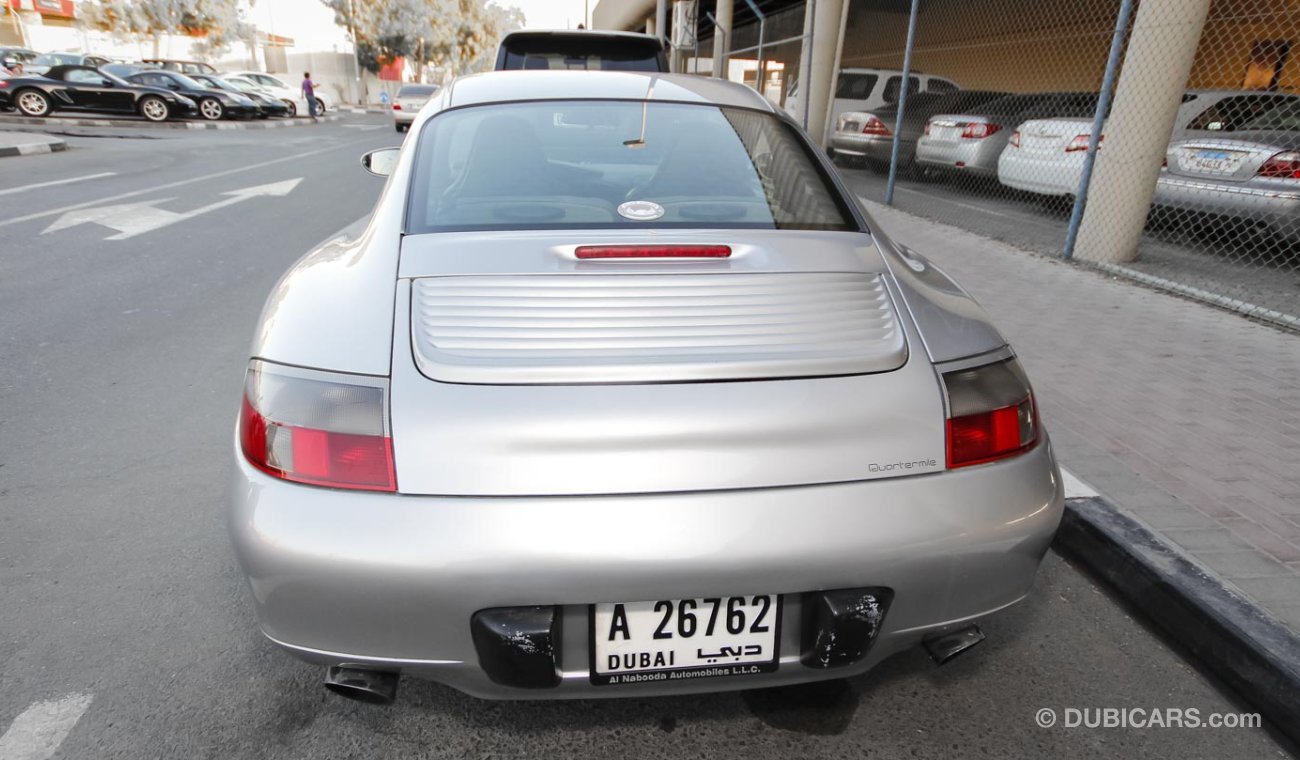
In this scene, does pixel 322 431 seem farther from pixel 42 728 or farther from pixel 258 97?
pixel 258 97

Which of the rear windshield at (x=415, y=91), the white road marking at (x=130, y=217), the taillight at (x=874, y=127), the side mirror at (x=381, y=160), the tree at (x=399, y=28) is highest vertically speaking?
the tree at (x=399, y=28)

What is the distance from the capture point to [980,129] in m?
10.1

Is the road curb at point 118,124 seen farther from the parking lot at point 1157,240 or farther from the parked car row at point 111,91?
the parking lot at point 1157,240

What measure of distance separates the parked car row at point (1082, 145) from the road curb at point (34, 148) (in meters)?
13.1

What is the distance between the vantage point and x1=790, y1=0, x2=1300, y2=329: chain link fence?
6.10 meters

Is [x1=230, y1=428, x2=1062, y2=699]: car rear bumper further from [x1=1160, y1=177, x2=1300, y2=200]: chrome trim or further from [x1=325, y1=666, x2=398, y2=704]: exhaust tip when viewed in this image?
[x1=1160, y1=177, x2=1300, y2=200]: chrome trim

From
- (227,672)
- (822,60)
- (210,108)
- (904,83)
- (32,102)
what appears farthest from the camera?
(210,108)

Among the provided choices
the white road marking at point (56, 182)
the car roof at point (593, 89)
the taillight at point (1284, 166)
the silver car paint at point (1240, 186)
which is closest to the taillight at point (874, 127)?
the silver car paint at point (1240, 186)

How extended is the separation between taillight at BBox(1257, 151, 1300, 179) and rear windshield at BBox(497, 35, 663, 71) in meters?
5.35

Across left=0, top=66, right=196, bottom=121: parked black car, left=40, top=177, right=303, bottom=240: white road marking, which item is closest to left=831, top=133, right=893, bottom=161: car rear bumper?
left=40, top=177, right=303, bottom=240: white road marking

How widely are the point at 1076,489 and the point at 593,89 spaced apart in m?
2.20

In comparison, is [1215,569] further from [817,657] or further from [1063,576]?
[817,657]

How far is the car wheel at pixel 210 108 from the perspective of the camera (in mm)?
23578

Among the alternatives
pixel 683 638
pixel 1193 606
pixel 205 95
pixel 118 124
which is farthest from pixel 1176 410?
pixel 205 95
